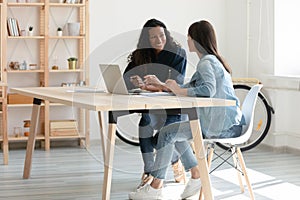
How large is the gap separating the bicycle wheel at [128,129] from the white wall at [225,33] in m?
0.30


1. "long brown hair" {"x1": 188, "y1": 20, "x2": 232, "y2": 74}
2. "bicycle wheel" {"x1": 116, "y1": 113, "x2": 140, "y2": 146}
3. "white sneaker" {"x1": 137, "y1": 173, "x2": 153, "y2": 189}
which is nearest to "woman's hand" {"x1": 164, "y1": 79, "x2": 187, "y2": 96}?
"long brown hair" {"x1": 188, "y1": 20, "x2": 232, "y2": 74}

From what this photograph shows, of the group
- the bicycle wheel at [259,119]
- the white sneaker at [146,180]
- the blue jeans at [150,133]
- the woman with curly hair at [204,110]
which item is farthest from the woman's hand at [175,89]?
the bicycle wheel at [259,119]

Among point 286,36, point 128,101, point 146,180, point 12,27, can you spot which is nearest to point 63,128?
point 12,27

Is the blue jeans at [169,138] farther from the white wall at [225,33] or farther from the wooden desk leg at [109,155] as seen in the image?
the white wall at [225,33]

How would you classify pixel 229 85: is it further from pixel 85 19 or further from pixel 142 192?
pixel 85 19

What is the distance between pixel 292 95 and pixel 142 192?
240 centimetres

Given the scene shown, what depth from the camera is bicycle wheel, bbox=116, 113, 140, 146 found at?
643cm

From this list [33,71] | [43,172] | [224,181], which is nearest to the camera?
[224,181]

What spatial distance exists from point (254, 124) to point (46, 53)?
2.20 meters

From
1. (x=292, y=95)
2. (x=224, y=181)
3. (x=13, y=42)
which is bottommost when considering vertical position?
(x=224, y=181)

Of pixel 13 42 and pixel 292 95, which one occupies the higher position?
pixel 13 42

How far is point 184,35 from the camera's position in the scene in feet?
22.5

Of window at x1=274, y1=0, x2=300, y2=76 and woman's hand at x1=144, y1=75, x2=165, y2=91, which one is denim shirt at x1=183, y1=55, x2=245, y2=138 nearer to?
woman's hand at x1=144, y1=75, x2=165, y2=91

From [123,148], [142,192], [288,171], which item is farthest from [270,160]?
[142,192]
